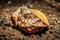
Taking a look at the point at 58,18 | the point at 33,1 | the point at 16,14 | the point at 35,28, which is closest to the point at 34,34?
the point at 35,28

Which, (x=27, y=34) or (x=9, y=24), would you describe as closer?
(x=27, y=34)

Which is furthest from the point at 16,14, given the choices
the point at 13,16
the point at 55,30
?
the point at 55,30

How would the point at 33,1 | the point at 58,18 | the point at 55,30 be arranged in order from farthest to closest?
the point at 33,1
the point at 58,18
the point at 55,30

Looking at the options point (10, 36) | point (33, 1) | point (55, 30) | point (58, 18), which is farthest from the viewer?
point (33, 1)

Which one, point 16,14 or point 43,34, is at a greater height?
point 16,14

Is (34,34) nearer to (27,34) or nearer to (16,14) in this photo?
(27,34)

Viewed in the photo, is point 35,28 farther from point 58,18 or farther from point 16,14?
point 58,18
